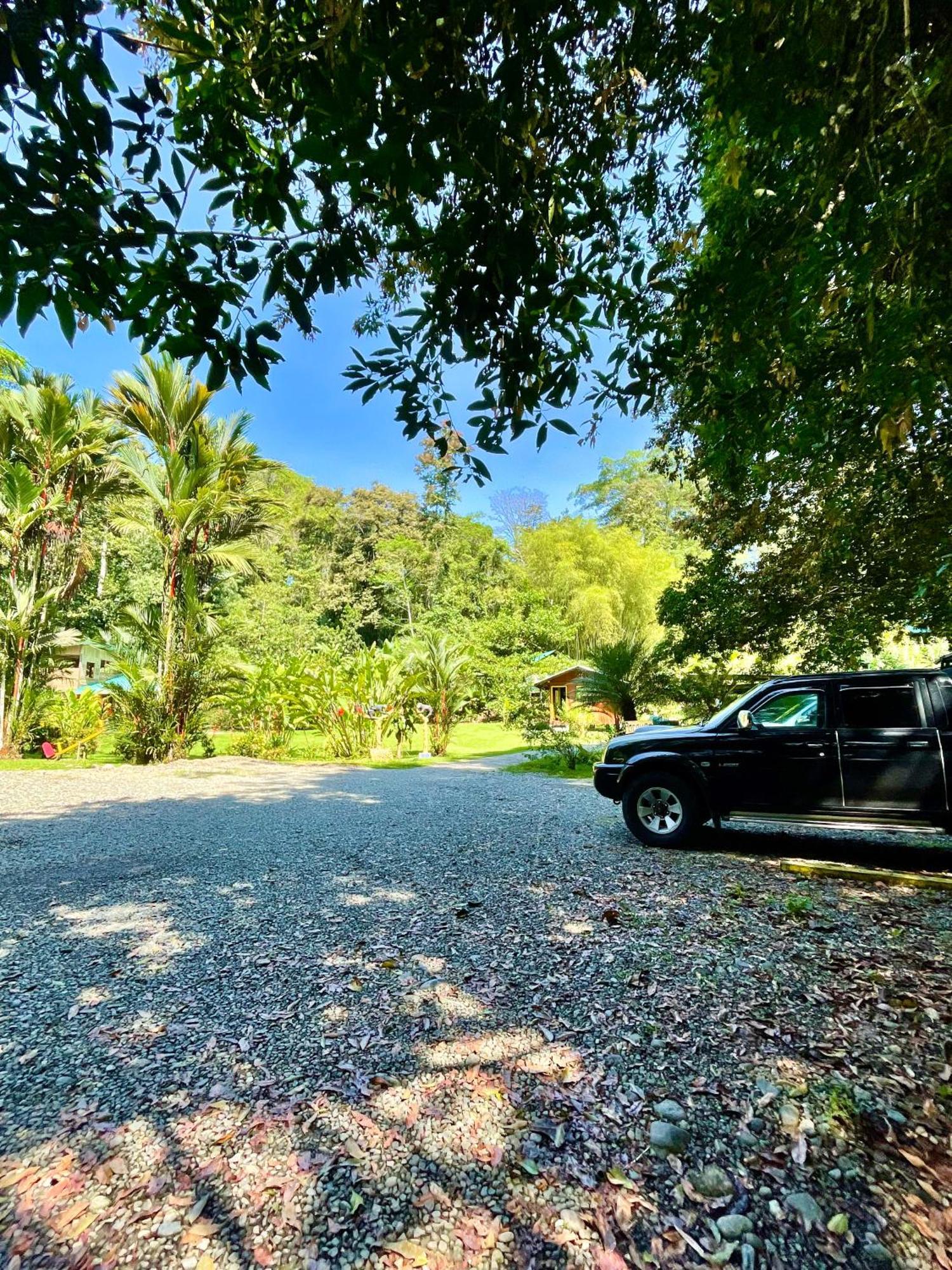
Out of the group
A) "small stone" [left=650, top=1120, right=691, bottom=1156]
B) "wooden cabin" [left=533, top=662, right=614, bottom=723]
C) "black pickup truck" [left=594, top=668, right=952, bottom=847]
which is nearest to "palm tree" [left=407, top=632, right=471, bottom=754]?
"wooden cabin" [left=533, top=662, right=614, bottom=723]

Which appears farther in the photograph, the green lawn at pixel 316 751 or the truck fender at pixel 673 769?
the green lawn at pixel 316 751

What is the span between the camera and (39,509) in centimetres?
1234

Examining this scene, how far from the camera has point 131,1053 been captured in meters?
2.20

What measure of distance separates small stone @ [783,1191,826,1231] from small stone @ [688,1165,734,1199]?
14 centimetres

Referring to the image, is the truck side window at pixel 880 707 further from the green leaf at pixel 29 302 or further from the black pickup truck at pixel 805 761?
the green leaf at pixel 29 302

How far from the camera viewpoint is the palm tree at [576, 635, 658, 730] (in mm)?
11703

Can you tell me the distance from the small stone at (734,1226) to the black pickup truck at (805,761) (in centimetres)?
368

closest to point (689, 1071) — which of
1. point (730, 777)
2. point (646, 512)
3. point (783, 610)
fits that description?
point (730, 777)

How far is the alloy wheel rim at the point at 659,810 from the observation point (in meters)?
5.06

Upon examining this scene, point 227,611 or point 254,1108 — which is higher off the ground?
point 227,611

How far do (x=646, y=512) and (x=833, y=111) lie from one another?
39210 millimetres

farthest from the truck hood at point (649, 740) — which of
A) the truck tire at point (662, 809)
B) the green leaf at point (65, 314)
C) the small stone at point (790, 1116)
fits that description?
the green leaf at point (65, 314)

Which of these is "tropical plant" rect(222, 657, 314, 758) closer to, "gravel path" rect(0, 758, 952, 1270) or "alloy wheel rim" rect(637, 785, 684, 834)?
"gravel path" rect(0, 758, 952, 1270)

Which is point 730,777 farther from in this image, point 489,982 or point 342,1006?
point 342,1006
